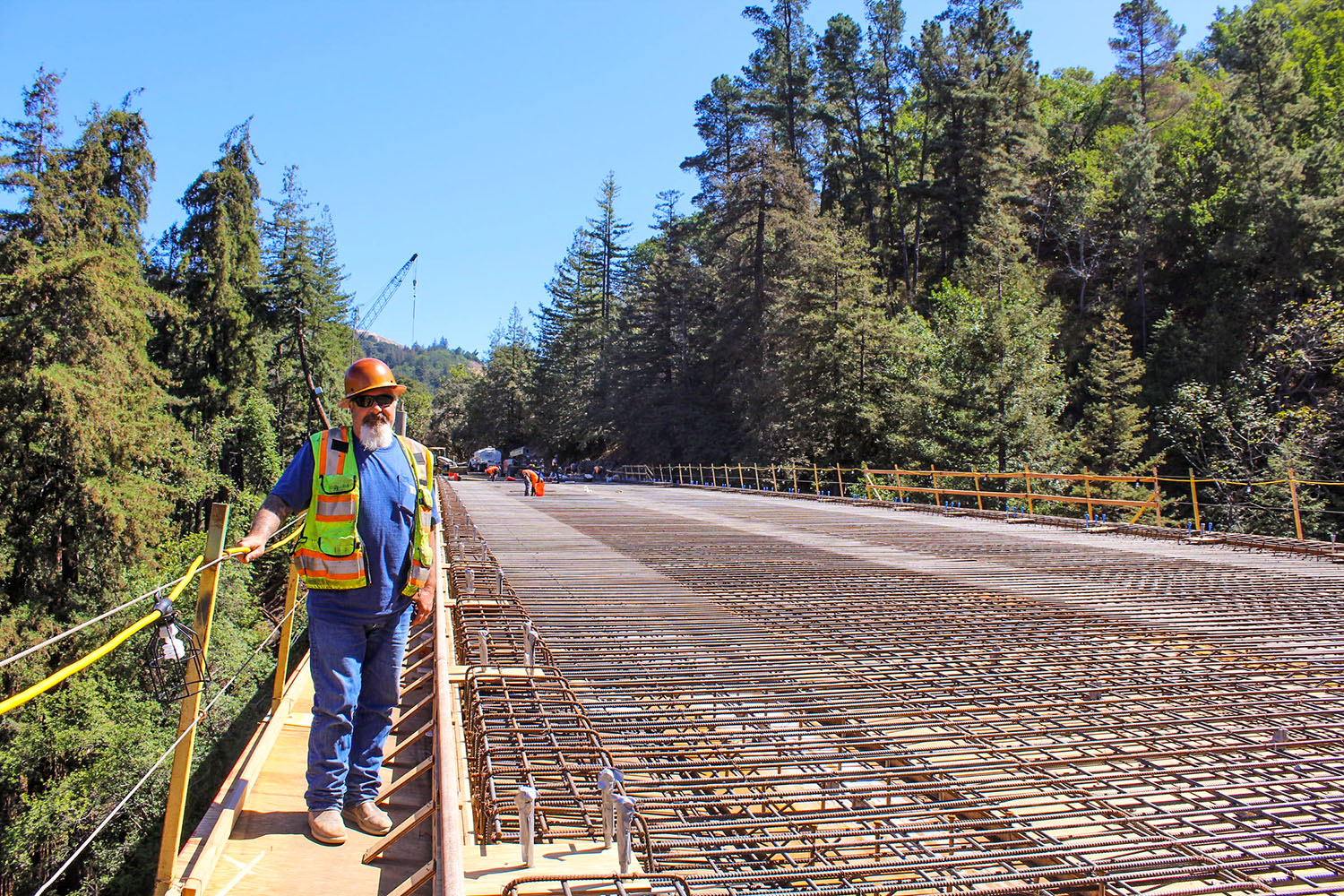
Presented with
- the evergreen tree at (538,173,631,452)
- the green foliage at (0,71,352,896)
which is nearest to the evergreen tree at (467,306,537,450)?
the evergreen tree at (538,173,631,452)

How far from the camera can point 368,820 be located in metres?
3.27

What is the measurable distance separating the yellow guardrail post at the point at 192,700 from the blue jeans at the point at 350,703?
1.12ft

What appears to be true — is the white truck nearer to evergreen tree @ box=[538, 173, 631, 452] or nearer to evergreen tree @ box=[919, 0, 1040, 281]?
evergreen tree @ box=[538, 173, 631, 452]

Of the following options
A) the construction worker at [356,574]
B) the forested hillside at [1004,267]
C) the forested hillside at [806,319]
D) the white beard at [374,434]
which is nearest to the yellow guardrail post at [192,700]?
the construction worker at [356,574]

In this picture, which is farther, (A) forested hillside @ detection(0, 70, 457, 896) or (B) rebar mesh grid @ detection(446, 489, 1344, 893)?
(A) forested hillside @ detection(0, 70, 457, 896)

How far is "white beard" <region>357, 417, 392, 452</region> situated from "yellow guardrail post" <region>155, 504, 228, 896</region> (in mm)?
502

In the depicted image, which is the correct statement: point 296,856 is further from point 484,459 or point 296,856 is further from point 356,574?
point 484,459

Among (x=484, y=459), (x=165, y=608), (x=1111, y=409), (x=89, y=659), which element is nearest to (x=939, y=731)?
(x=165, y=608)

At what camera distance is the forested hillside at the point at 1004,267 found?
1158 inches

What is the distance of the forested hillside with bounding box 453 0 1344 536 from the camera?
29406mm

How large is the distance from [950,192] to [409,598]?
48520 mm

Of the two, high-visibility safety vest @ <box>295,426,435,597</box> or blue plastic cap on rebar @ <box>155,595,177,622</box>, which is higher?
high-visibility safety vest @ <box>295,426,435,597</box>

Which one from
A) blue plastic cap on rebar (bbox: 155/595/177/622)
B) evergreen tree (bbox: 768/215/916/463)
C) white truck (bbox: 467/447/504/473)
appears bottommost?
blue plastic cap on rebar (bbox: 155/595/177/622)

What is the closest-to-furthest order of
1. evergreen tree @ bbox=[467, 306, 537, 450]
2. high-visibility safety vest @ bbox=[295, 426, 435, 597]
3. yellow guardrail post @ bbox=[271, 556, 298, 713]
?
1. high-visibility safety vest @ bbox=[295, 426, 435, 597]
2. yellow guardrail post @ bbox=[271, 556, 298, 713]
3. evergreen tree @ bbox=[467, 306, 537, 450]
